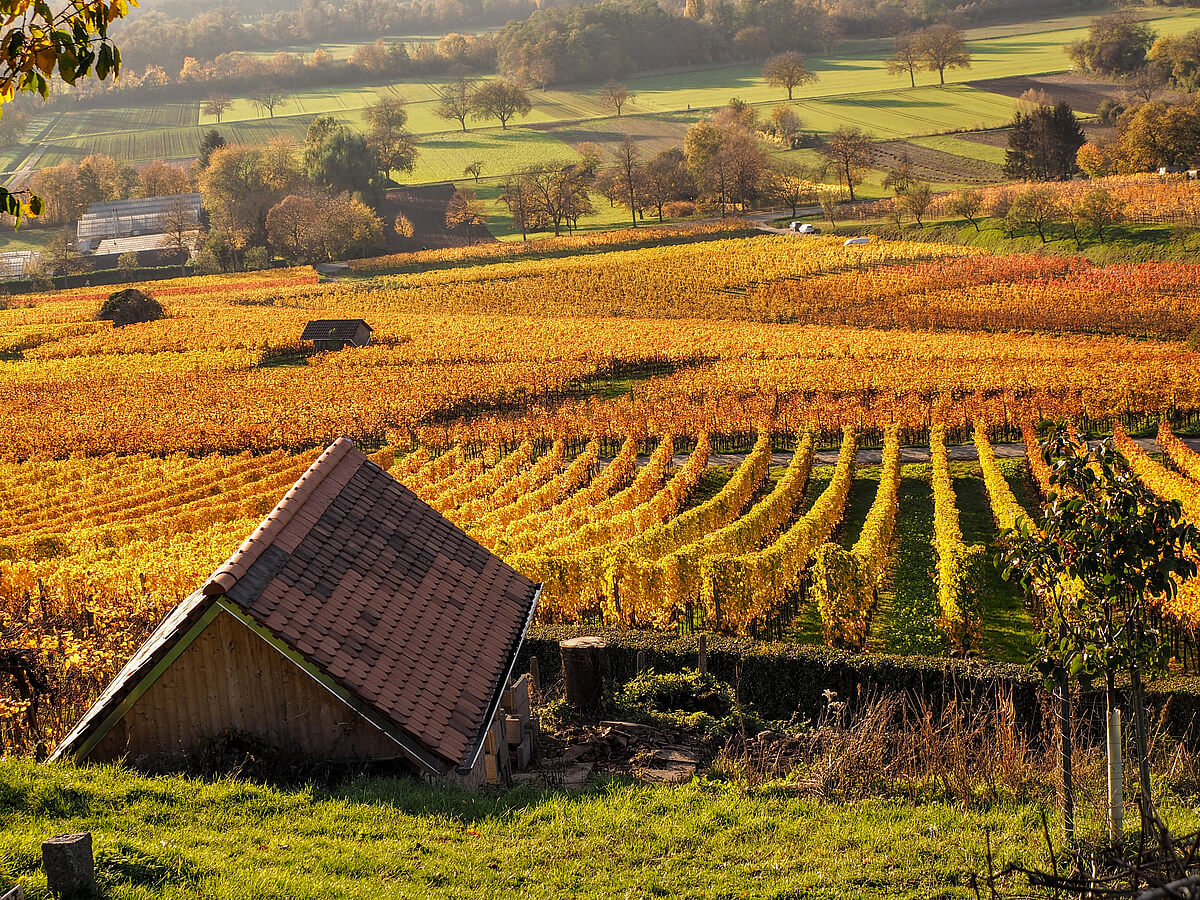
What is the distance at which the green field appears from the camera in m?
117

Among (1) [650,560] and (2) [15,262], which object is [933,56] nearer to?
(2) [15,262]

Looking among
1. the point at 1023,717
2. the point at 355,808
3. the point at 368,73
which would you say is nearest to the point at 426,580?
the point at 355,808

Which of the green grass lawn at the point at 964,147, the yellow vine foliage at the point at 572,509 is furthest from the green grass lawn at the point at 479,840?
the green grass lawn at the point at 964,147

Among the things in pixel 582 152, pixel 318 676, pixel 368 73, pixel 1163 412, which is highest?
pixel 368 73

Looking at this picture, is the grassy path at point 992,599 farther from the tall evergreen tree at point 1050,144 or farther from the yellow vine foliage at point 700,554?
the tall evergreen tree at point 1050,144

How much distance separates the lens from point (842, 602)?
16922mm

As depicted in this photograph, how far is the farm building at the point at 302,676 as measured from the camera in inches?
379

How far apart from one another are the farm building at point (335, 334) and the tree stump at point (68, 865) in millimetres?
48551

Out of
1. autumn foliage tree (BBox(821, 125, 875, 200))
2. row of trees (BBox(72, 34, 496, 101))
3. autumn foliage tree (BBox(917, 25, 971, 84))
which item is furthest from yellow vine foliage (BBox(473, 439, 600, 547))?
row of trees (BBox(72, 34, 496, 101))

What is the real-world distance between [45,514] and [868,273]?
4847cm

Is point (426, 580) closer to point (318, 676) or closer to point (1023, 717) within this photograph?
point (318, 676)

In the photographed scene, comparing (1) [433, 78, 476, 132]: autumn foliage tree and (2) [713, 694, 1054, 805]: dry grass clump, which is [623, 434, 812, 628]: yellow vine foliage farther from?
(1) [433, 78, 476, 132]: autumn foliage tree

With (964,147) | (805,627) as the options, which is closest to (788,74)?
(964,147)

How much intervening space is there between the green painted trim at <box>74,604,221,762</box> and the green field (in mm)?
99926
